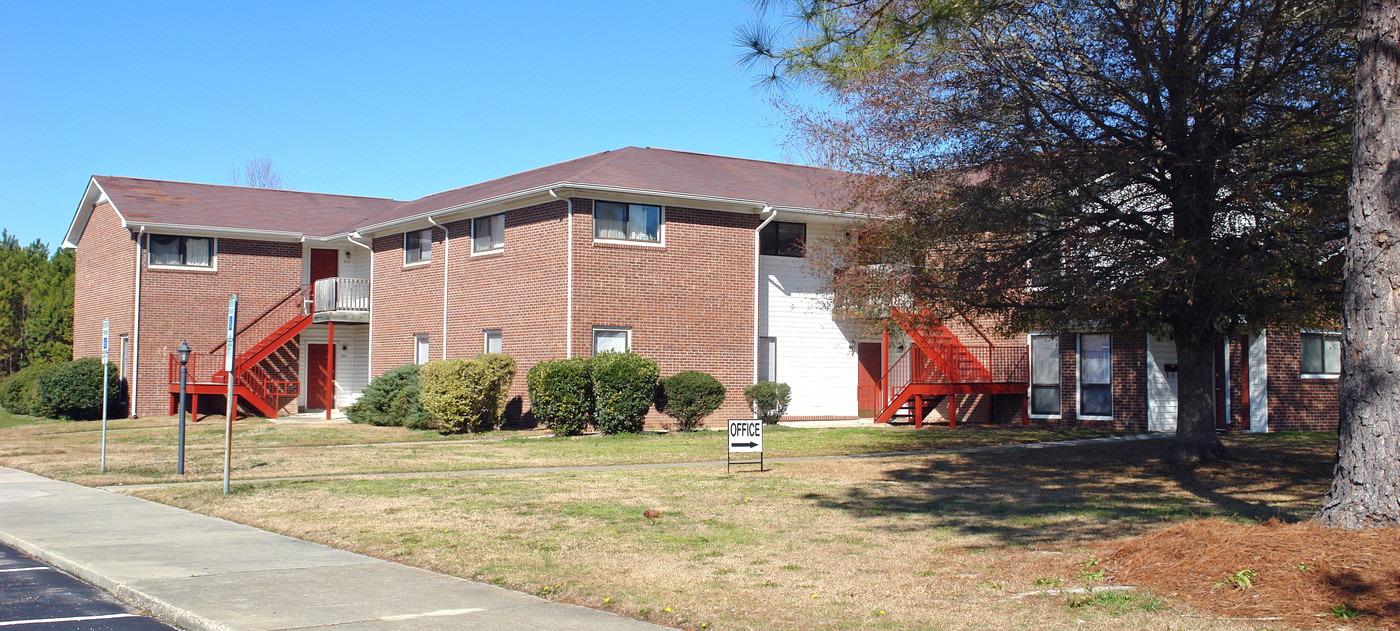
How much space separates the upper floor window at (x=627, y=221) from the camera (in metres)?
24.3

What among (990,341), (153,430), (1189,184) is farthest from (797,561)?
(153,430)

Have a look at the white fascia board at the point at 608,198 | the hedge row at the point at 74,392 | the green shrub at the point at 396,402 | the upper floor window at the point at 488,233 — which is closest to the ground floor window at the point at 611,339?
the white fascia board at the point at 608,198

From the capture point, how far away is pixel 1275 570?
7.36 m

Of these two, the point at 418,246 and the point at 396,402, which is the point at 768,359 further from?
the point at 418,246

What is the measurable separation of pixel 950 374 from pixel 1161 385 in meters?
4.53

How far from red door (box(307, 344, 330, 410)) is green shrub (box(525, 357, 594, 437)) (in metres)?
14.3

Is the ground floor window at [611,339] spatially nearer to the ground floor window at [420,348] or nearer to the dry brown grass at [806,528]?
the ground floor window at [420,348]

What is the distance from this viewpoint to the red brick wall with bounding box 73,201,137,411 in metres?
31.2

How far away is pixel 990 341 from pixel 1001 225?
13606 millimetres

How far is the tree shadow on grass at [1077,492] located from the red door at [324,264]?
22.4m

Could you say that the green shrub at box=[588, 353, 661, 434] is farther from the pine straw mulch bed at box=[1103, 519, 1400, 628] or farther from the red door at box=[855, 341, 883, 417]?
the pine straw mulch bed at box=[1103, 519, 1400, 628]

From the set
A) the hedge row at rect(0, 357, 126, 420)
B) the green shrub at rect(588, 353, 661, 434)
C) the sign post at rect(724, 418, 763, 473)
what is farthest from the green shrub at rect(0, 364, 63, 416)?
the sign post at rect(724, 418, 763, 473)

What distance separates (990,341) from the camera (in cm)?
2766

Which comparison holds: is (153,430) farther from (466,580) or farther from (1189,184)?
(1189,184)
